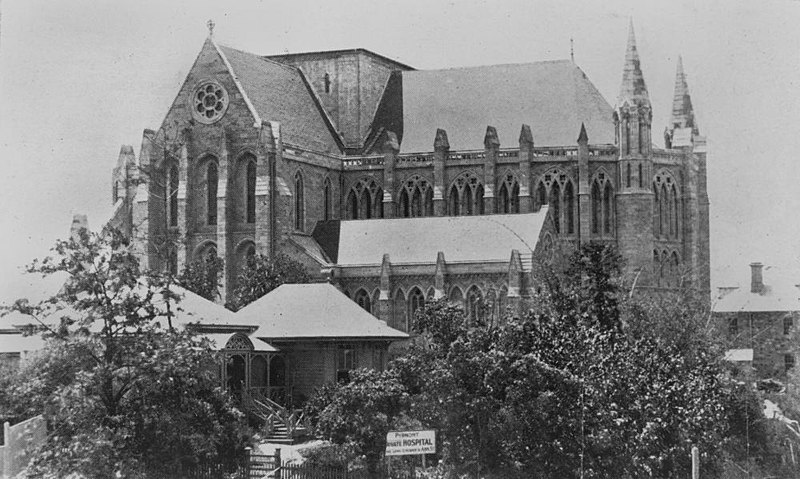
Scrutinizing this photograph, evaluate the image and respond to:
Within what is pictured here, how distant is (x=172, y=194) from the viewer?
88.1 m

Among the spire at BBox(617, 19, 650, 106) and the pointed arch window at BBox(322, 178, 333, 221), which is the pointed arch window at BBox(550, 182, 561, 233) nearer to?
the spire at BBox(617, 19, 650, 106)

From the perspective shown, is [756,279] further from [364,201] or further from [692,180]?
[364,201]

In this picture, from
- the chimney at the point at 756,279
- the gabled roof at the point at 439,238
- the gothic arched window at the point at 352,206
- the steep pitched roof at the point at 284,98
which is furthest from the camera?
the chimney at the point at 756,279

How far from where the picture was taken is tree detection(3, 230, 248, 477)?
3666cm

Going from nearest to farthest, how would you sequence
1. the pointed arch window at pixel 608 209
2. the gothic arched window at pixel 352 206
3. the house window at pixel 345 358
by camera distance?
the house window at pixel 345 358, the pointed arch window at pixel 608 209, the gothic arched window at pixel 352 206

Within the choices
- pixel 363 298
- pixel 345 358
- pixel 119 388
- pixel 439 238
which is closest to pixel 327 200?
pixel 439 238

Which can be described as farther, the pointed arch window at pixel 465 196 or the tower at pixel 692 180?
the tower at pixel 692 180

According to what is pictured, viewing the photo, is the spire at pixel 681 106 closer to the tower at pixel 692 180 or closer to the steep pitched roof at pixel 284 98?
the tower at pixel 692 180

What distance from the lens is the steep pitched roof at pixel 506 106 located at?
92750 mm

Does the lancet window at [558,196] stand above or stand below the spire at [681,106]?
below

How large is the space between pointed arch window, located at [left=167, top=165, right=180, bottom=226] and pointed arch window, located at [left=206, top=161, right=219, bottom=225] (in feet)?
6.39

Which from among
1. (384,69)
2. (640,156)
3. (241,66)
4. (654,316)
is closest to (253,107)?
(241,66)

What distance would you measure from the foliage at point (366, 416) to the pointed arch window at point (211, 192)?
149ft

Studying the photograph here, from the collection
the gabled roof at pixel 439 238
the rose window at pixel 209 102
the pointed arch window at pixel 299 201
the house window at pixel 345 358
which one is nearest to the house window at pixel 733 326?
the gabled roof at pixel 439 238
